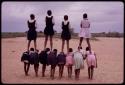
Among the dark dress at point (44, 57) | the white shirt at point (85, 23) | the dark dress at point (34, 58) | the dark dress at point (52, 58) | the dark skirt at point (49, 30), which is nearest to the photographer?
the dark dress at point (52, 58)

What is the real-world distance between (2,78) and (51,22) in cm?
299

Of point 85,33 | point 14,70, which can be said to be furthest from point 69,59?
point 14,70

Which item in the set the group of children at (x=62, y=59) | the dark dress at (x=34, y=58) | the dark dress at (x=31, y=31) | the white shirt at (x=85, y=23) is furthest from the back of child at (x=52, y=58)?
the white shirt at (x=85, y=23)

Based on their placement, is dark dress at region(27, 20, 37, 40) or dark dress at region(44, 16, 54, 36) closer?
dark dress at region(44, 16, 54, 36)

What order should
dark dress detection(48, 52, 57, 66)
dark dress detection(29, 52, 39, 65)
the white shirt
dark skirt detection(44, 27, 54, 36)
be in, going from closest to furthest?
dark dress detection(48, 52, 57, 66), dark dress detection(29, 52, 39, 65), dark skirt detection(44, 27, 54, 36), the white shirt

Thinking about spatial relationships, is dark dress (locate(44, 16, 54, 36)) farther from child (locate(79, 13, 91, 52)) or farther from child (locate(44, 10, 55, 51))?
child (locate(79, 13, 91, 52))

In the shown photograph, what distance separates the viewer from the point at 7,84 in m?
15.7

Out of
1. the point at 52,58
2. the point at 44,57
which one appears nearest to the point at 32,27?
the point at 44,57

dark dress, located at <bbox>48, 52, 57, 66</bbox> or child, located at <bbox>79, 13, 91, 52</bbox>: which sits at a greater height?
child, located at <bbox>79, 13, 91, 52</bbox>

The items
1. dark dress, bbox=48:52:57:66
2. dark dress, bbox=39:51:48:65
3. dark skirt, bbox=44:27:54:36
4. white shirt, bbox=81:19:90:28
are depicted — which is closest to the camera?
dark dress, bbox=48:52:57:66

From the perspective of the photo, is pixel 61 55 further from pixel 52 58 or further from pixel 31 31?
pixel 31 31

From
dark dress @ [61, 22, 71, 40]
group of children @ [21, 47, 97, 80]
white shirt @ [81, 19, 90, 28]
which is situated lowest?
group of children @ [21, 47, 97, 80]

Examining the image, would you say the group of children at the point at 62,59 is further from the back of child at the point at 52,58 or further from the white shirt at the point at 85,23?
the white shirt at the point at 85,23

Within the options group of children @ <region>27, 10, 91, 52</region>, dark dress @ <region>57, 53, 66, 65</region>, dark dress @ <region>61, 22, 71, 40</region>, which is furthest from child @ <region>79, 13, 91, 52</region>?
dark dress @ <region>57, 53, 66, 65</region>
